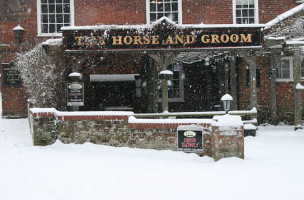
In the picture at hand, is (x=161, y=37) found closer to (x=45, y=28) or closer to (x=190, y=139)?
(x=190, y=139)

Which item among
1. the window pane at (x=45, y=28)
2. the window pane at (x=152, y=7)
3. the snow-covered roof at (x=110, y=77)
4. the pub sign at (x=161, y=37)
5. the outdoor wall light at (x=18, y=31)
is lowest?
the snow-covered roof at (x=110, y=77)

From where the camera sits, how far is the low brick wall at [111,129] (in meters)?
8.34

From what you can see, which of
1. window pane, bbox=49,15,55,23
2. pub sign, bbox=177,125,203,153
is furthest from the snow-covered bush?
pub sign, bbox=177,125,203,153

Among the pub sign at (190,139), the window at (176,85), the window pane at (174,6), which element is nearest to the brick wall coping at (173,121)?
the pub sign at (190,139)

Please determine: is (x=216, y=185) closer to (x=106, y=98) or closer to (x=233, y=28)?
(x=233, y=28)

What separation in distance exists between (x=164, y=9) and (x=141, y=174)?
10.4 meters

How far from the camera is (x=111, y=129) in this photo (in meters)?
8.67

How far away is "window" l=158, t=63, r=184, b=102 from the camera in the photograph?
1591cm

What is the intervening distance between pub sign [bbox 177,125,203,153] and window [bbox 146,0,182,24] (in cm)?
811

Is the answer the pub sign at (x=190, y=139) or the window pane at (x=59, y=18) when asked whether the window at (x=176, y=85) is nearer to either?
the window pane at (x=59, y=18)

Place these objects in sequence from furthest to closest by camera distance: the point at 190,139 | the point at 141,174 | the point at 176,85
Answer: the point at 176,85 < the point at 190,139 < the point at 141,174

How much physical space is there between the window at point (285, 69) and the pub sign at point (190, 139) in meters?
8.53

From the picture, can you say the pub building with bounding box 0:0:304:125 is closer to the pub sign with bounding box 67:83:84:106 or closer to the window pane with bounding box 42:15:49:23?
the window pane with bounding box 42:15:49:23

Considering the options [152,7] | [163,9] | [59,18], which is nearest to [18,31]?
[59,18]
